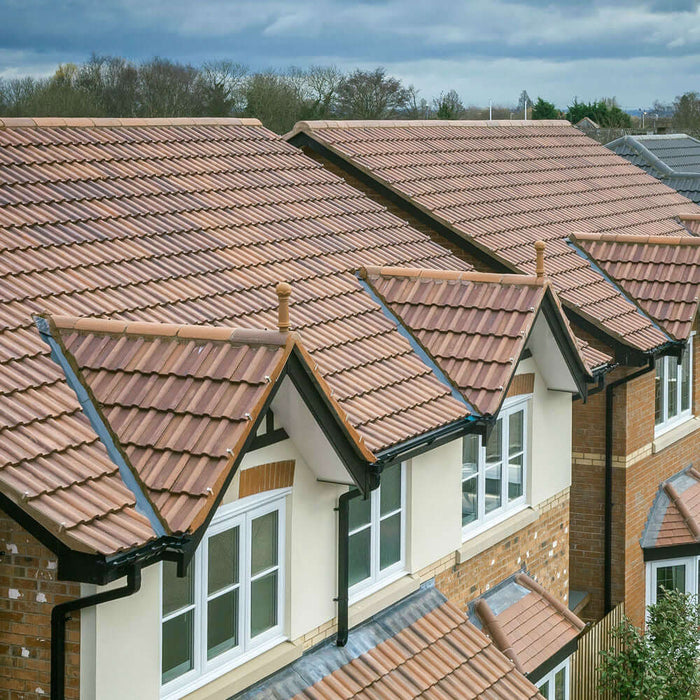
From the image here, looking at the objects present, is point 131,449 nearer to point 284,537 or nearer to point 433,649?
point 284,537

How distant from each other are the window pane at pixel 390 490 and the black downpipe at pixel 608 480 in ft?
20.8

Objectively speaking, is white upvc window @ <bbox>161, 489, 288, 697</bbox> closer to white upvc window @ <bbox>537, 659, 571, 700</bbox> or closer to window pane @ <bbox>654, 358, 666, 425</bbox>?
white upvc window @ <bbox>537, 659, 571, 700</bbox>

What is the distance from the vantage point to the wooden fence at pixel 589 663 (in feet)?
49.2

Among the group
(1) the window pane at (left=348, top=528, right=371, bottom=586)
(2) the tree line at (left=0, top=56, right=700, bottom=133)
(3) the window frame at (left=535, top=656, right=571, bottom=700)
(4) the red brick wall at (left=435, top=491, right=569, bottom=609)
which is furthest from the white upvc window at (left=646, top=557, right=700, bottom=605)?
(2) the tree line at (left=0, top=56, right=700, bottom=133)

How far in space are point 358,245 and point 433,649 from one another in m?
5.26

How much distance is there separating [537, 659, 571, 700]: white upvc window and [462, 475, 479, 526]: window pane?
217cm

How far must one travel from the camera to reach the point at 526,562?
1391cm

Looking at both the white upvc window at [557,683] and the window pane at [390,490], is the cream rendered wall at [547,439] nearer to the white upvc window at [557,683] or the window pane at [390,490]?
the white upvc window at [557,683]

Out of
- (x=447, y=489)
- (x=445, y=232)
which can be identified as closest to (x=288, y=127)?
(x=445, y=232)

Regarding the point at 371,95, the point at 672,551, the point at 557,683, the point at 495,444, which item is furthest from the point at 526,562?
the point at 371,95

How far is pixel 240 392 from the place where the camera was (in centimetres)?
802

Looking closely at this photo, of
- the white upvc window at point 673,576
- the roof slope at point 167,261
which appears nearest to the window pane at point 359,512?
the roof slope at point 167,261

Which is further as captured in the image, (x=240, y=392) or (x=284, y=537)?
(x=284, y=537)

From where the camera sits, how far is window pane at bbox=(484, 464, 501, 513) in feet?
43.2
